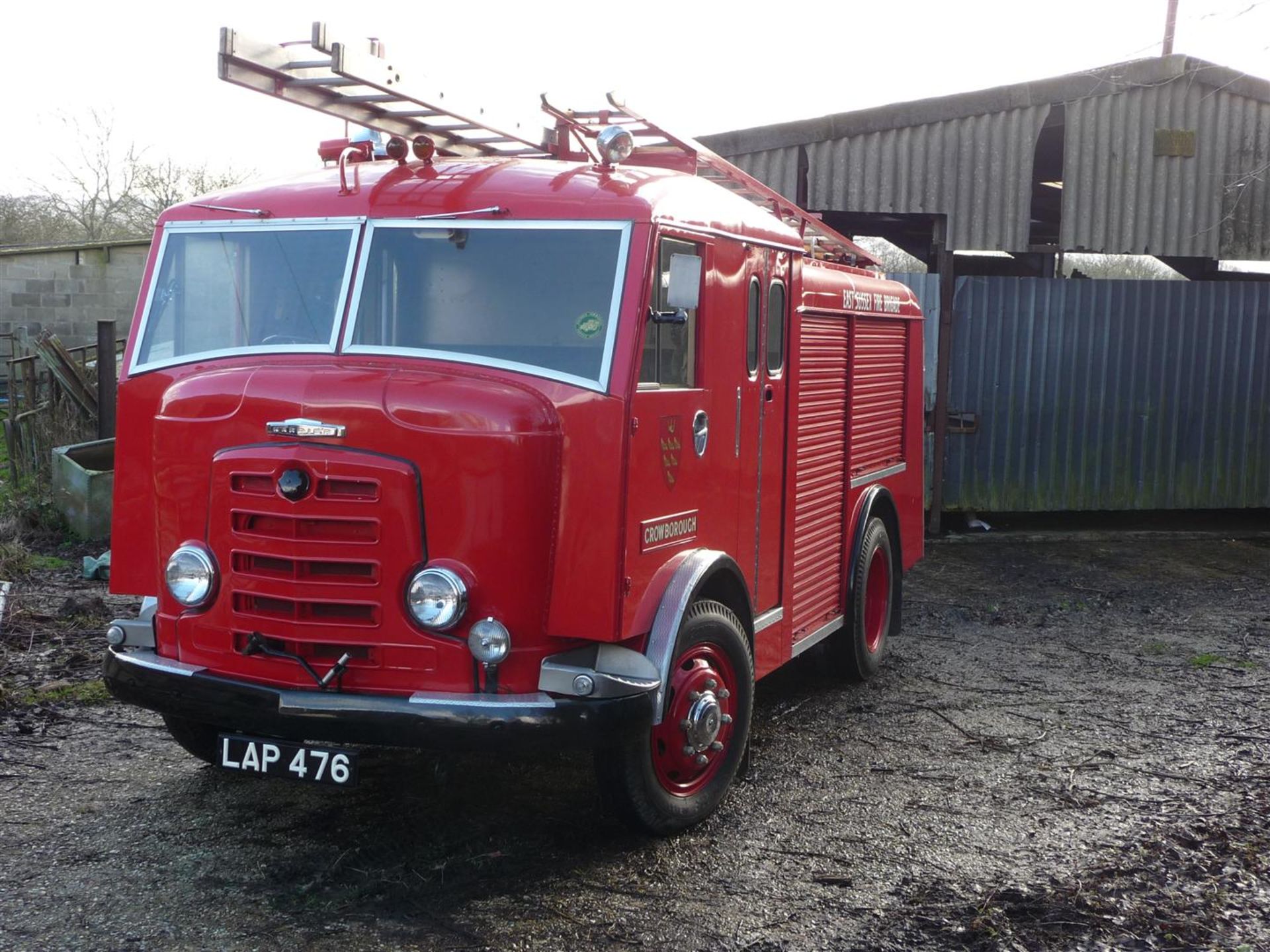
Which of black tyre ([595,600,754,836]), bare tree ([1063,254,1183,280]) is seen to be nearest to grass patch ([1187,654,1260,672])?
black tyre ([595,600,754,836])

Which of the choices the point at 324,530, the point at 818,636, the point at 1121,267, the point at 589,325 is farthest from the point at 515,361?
the point at 1121,267

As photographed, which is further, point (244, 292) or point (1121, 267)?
point (1121, 267)

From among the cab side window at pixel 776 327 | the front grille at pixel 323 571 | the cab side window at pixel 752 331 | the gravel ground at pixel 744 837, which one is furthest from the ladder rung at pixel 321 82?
the gravel ground at pixel 744 837

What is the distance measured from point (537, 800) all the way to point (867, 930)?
5.09 feet

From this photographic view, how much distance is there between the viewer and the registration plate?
13.3 ft

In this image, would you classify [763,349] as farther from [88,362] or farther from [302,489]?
[88,362]

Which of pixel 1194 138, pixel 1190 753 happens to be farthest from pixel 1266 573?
pixel 1190 753

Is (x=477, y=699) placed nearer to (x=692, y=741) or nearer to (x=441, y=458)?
(x=441, y=458)

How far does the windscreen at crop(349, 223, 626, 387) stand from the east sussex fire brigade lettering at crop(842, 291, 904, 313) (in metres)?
2.46

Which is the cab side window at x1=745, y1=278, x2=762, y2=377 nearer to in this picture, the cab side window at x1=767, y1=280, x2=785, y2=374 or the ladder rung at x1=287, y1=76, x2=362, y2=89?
the cab side window at x1=767, y1=280, x2=785, y2=374

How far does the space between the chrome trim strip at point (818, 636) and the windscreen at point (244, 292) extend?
9.00 ft

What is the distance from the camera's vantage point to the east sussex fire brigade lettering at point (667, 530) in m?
4.43

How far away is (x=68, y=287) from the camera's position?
19.5 metres

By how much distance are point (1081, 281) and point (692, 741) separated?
849cm
